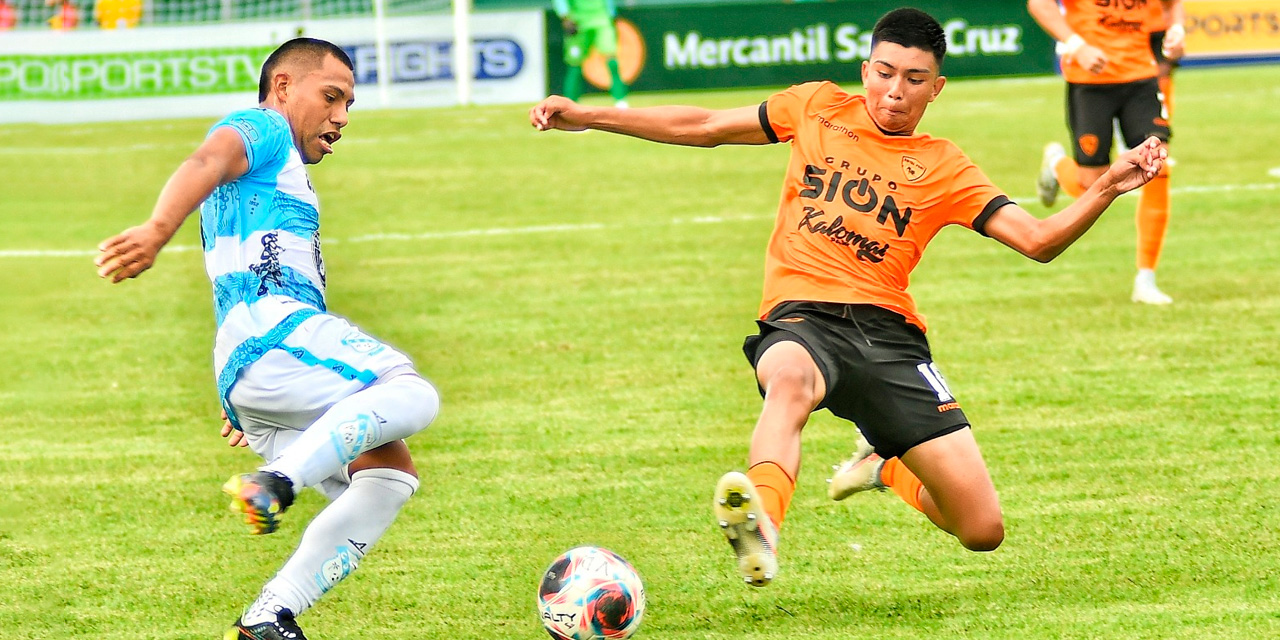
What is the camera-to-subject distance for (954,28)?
885 inches

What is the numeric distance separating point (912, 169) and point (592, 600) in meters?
1.75

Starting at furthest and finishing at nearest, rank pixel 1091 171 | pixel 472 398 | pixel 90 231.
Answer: pixel 90 231 < pixel 1091 171 < pixel 472 398

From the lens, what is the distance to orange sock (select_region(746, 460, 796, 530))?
13.8 feet

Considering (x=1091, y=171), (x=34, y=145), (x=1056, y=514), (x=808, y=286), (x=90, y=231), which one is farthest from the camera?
(x=34, y=145)

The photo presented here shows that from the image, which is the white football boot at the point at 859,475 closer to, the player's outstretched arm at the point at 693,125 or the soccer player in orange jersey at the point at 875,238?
the soccer player in orange jersey at the point at 875,238

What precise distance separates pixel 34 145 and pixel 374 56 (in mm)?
4917

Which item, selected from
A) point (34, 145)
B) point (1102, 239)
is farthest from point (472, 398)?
point (34, 145)

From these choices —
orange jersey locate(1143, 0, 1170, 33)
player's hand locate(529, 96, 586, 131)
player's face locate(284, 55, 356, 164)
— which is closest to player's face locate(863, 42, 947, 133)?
player's hand locate(529, 96, 586, 131)

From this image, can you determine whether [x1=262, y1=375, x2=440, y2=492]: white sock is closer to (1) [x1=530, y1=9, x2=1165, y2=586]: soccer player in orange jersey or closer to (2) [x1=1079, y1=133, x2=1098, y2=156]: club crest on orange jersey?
(1) [x1=530, y1=9, x2=1165, y2=586]: soccer player in orange jersey

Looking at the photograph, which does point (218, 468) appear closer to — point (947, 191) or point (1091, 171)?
point (947, 191)

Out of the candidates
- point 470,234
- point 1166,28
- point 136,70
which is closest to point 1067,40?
point 1166,28

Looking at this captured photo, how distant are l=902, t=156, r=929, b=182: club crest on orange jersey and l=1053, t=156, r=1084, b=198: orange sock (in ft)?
17.8

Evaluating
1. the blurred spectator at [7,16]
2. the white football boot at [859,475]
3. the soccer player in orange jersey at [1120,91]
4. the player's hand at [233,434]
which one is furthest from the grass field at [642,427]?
the blurred spectator at [7,16]

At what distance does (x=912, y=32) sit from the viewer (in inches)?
193
